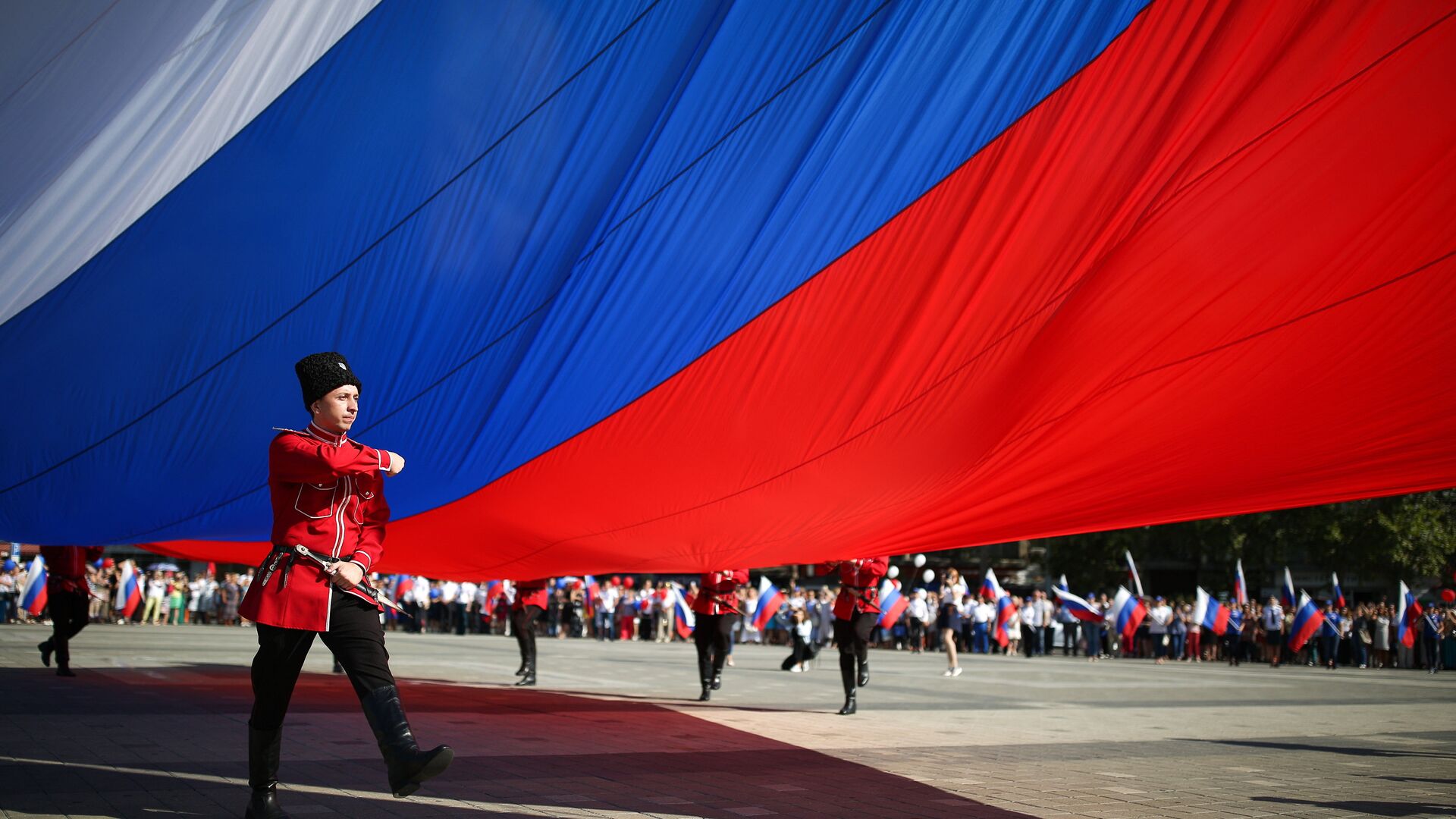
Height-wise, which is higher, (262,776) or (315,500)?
(315,500)

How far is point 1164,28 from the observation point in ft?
15.4

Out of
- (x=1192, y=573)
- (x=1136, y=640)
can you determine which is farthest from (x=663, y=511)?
(x=1192, y=573)

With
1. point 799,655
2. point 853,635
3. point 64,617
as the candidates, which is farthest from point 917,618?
point 64,617

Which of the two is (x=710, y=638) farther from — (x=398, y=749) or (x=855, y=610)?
(x=398, y=749)

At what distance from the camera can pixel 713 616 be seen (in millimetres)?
12367

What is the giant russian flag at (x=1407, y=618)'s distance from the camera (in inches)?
1017

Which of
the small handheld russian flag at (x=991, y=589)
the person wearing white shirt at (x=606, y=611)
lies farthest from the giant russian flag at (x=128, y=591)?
the small handheld russian flag at (x=991, y=589)

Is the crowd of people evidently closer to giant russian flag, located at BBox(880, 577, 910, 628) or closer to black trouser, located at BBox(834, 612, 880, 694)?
giant russian flag, located at BBox(880, 577, 910, 628)

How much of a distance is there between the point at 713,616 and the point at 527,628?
8.19ft

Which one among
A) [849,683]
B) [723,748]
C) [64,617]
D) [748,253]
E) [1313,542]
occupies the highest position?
[1313,542]

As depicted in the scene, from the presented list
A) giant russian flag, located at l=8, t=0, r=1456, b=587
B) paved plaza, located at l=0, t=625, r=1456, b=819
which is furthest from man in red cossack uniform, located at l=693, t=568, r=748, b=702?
giant russian flag, located at l=8, t=0, r=1456, b=587

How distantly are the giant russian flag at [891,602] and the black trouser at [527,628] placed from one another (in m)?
5.98

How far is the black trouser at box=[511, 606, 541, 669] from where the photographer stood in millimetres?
13609

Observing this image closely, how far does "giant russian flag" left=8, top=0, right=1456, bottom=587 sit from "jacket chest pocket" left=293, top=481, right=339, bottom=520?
166 cm
